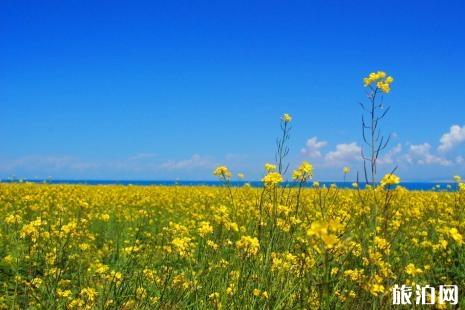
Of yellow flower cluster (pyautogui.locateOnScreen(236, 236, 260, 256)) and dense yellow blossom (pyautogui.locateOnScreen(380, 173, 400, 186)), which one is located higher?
dense yellow blossom (pyautogui.locateOnScreen(380, 173, 400, 186))

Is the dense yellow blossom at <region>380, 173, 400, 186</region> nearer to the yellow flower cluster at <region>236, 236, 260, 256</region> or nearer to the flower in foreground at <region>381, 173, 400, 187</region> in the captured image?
the flower in foreground at <region>381, 173, 400, 187</region>

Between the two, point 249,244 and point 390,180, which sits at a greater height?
point 390,180

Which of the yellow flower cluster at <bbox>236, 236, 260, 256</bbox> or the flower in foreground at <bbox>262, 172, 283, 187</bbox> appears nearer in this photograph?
the yellow flower cluster at <bbox>236, 236, 260, 256</bbox>

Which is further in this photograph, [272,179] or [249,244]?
[272,179]

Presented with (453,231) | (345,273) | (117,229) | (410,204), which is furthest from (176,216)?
(453,231)

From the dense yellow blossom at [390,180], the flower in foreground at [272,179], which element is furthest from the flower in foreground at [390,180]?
the flower in foreground at [272,179]

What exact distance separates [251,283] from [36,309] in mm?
1808

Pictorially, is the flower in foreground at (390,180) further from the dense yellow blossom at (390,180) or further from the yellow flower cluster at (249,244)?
the yellow flower cluster at (249,244)

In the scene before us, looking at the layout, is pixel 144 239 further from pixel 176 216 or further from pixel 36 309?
pixel 36 309

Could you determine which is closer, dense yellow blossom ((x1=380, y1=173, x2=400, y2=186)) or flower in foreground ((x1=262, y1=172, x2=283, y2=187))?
dense yellow blossom ((x1=380, y1=173, x2=400, y2=186))

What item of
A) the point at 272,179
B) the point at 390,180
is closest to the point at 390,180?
the point at 390,180

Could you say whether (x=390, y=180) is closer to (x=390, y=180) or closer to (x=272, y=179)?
(x=390, y=180)

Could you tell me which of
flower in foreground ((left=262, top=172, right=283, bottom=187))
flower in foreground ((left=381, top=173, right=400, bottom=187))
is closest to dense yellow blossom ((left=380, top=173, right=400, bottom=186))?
flower in foreground ((left=381, top=173, right=400, bottom=187))

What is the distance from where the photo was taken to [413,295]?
4.16 m
